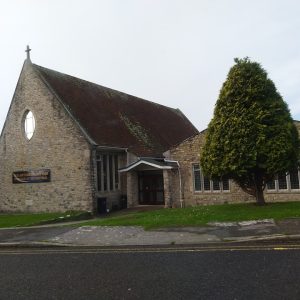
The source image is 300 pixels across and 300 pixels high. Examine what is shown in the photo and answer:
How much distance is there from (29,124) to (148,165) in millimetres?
7898

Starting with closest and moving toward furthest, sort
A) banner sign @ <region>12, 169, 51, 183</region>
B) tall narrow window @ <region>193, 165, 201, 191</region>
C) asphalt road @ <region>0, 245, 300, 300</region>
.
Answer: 1. asphalt road @ <region>0, 245, 300, 300</region>
2. tall narrow window @ <region>193, 165, 201, 191</region>
3. banner sign @ <region>12, 169, 51, 183</region>

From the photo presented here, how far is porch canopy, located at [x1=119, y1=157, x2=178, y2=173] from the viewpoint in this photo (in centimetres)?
2430

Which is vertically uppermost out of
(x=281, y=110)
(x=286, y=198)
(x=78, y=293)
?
(x=281, y=110)

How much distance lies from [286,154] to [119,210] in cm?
1176

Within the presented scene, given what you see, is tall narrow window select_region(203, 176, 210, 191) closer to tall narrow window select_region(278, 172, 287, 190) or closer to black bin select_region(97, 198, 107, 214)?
tall narrow window select_region(278, 172, 287, 190)

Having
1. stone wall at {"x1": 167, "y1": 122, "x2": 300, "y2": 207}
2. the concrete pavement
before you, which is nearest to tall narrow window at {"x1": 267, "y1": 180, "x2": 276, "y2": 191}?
stone wall at {"x1": 167, "y1": 122, "x2": 300, "y2": 207}

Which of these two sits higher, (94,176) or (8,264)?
(94,176)

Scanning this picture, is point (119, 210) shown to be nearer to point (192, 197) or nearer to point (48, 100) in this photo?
point (192, 197)

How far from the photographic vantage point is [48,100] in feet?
85.0

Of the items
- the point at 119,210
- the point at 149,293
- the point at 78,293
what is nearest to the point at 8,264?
the point at 78,293

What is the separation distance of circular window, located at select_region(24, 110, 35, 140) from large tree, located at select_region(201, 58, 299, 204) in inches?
498

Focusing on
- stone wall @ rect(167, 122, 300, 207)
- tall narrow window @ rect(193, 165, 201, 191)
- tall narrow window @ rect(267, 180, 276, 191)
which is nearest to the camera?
tall narrow window @ rect(267, 180, 276, 191)

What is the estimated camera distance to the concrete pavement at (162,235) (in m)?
11.7

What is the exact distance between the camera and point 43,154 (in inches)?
1031
